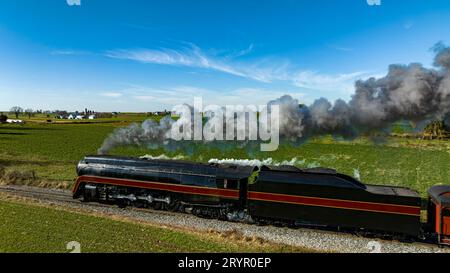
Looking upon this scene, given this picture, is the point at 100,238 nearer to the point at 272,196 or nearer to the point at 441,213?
the point at 272,196

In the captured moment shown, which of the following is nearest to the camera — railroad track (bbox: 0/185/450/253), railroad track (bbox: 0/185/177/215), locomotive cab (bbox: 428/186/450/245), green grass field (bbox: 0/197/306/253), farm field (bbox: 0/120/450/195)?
green grass field (bbox: 0/197/306/253)

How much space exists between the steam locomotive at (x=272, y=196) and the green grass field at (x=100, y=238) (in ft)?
8.07

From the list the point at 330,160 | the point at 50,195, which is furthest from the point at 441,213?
the point at 330,160

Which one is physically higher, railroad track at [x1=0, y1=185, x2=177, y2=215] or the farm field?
the farm field

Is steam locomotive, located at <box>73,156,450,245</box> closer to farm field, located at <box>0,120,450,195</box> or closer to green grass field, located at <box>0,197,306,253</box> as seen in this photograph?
green grass field, located at <box>0,197,306,253</box>

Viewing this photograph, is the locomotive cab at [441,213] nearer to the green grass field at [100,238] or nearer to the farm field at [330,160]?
the green grass field at [100,238]

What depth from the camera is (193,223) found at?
17891 mm

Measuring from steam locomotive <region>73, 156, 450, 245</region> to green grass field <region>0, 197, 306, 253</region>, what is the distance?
2460mm

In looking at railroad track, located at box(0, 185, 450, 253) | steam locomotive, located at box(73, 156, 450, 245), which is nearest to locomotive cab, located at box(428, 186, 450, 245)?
steam locomotive, located at box(73, 156, 450, 245)

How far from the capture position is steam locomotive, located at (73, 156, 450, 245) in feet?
49.5

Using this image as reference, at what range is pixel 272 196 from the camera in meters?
16.8
